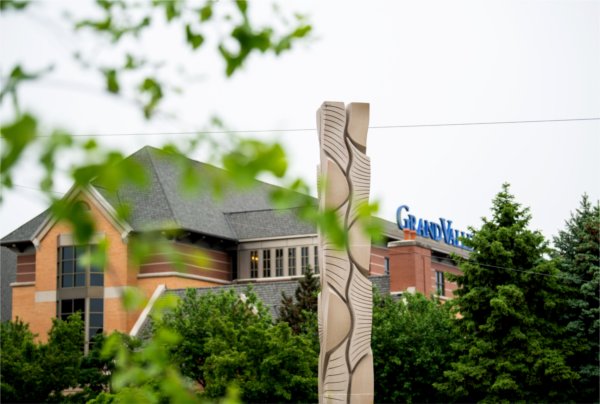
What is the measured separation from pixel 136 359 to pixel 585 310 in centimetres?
2512

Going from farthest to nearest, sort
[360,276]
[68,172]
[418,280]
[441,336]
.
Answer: [418,280], [441,336], [360,276], [68,172]

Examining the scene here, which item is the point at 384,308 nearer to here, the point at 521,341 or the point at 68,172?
the point at 521,341

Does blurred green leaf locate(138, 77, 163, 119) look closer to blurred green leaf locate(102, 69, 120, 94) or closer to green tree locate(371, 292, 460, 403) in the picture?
blurred green leaf locate(102, 69, 120, 94)

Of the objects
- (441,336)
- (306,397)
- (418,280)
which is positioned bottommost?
(306,397)

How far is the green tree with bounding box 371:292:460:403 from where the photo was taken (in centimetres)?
2841

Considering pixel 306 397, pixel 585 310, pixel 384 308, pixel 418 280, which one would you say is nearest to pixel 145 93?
pixel 306 397

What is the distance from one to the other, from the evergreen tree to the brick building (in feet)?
→ 18.8

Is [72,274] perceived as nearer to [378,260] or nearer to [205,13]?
[378,260]

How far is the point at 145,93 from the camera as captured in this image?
3.75m

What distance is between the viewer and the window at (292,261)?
1812 inches

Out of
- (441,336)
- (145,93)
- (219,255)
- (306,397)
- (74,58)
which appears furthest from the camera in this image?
(219,255)

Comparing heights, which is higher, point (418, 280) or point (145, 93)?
point (418, 280)

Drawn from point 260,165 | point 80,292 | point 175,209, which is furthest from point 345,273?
point 175,209

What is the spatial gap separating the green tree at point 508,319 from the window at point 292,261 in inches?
704
